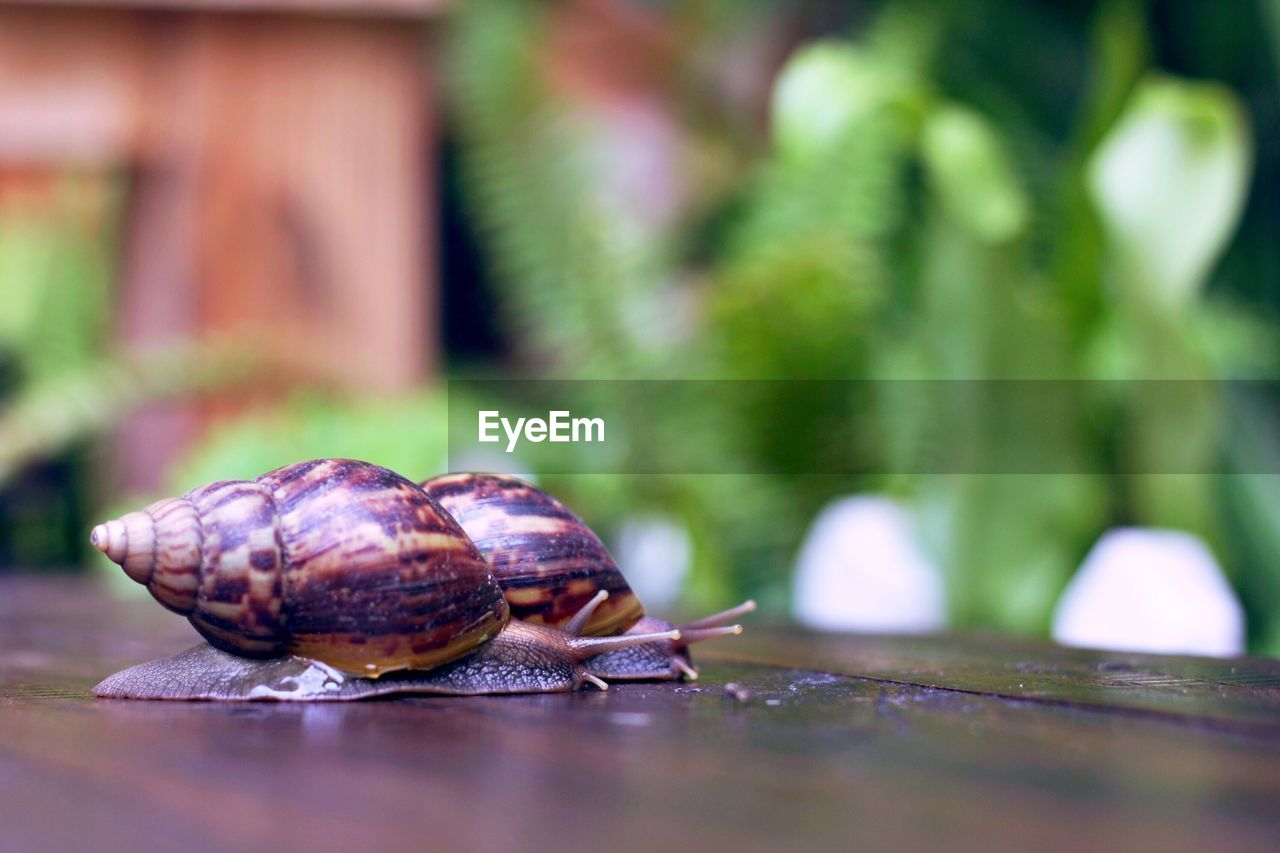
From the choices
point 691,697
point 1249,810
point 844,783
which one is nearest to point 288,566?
point 691,697

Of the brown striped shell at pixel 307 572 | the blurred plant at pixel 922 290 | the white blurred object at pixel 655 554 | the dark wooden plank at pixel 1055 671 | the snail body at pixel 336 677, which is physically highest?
the blurred plant at pixel 922 290

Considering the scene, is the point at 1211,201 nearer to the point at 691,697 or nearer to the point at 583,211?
the point at 583,211

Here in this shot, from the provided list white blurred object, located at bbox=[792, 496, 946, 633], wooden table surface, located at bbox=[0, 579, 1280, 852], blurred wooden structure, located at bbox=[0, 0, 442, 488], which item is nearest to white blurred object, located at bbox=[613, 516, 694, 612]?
white blurred object, located at bbox=[792, 496, 946, 633]

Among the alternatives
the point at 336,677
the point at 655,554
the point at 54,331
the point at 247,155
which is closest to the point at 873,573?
the point at 655,554

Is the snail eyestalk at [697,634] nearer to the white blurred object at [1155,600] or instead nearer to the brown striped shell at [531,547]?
the brown striped shell at [531,547]

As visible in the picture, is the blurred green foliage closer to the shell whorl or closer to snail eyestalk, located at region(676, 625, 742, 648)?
snail eyestalk, located at region(676, 625, 742, 648)

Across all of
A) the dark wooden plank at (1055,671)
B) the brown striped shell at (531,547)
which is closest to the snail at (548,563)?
the brown striped shell at (531,547)
